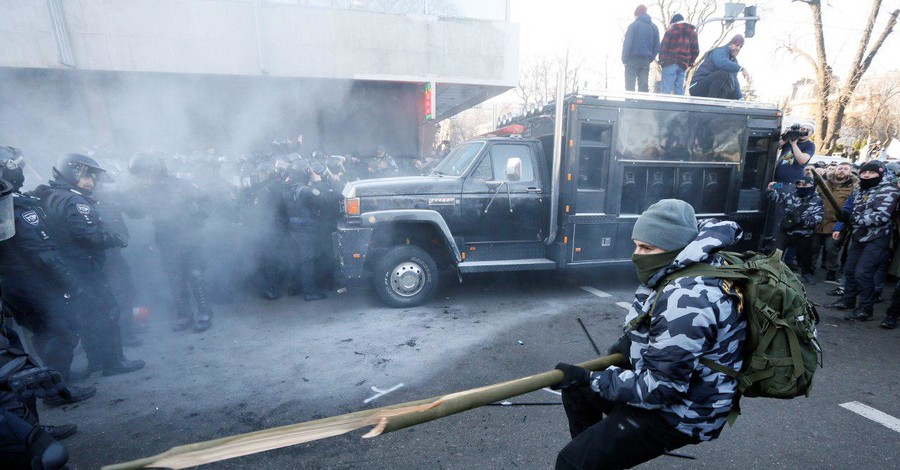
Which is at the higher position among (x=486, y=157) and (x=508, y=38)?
(x=508, y=38)

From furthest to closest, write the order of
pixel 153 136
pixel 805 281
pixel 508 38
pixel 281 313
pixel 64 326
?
pixel 508 38 → pixel 153 136 → pixel 805 281 → pixel 281 313 → pixel 64 326

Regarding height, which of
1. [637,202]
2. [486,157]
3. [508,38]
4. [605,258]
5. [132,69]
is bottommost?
[605,258]

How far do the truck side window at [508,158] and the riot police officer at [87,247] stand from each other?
14.0 feet

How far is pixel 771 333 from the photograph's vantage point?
5.18 ft

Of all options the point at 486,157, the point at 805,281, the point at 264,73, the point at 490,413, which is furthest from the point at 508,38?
the point at 490,413

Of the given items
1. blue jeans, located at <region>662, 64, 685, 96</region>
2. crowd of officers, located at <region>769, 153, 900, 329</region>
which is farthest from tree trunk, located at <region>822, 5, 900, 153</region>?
blue jeans, located at <region>662, 64, 685, 96</region>

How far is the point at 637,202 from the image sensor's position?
5.95 meters

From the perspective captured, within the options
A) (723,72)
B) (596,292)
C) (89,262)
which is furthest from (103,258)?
(723,72)

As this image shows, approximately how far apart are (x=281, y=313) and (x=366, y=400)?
2.52m

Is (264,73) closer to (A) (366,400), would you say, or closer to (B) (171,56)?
(B) (171,56)

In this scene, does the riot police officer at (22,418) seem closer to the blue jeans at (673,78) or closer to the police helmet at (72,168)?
the police helmet at (72,168)

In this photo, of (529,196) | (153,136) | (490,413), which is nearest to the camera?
(490,413)

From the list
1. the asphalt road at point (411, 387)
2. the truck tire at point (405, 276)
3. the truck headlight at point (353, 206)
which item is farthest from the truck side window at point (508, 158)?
the truck headlight at point (353, 206)

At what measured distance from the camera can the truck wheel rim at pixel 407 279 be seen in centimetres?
537
